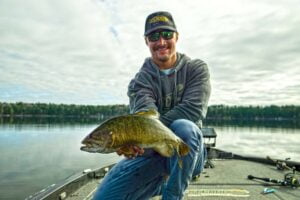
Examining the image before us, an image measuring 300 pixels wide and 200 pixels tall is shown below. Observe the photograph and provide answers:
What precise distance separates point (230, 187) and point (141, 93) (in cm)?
429

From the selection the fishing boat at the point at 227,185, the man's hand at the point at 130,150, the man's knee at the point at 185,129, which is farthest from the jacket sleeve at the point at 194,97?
the fishing boat at the point at 227,185

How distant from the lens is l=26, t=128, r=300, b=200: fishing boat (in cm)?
629

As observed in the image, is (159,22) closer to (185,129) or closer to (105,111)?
(185,129)

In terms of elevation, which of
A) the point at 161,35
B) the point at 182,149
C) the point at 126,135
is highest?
the point at 161,35

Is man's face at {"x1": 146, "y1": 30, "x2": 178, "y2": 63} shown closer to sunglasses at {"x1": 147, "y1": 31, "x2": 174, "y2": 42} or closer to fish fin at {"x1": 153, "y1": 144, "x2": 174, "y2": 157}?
sunglasses at {"x1": 147, "y1": 31, "x2": 174, "y2": 42}

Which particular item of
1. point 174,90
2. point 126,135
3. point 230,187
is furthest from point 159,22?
point 230,187

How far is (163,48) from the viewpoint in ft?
13.2

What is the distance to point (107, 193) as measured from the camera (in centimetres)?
380

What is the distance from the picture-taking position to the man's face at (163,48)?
158 inches

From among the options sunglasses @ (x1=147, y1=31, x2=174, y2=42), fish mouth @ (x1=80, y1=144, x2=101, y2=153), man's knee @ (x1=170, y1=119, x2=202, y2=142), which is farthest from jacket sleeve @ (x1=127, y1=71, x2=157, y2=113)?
fish mouth @ (x1=80, y1=144, x2=101, y2=153)

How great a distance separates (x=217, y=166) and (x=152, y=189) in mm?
6570

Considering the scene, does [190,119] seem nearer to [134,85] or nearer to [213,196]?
[134,85]

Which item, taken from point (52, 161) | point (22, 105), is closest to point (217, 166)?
point (52, 161)

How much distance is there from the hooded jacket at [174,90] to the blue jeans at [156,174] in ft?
0.87
